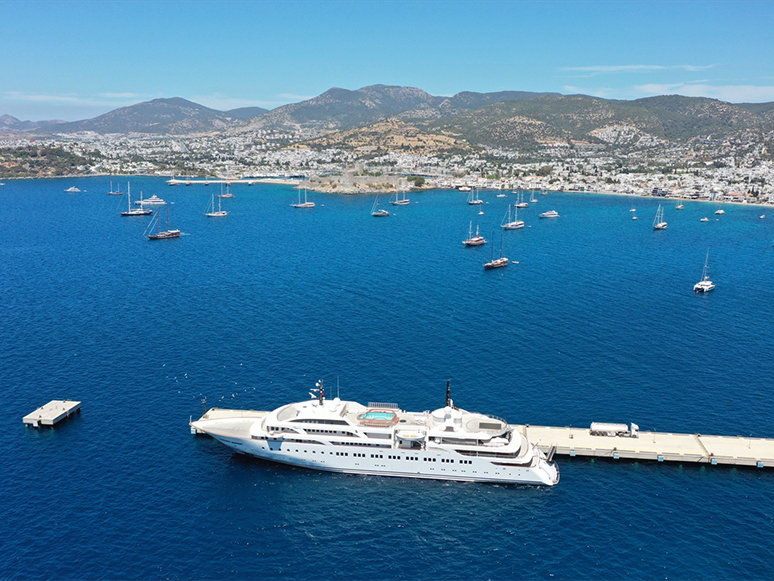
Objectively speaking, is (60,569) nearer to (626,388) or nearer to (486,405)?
(486,405)

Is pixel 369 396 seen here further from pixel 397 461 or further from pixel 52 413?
pixel 52 413

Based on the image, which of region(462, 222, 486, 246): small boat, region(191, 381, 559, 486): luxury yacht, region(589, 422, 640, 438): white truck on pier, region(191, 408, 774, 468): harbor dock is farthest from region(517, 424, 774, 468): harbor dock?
region(462, 222, 486, 246): small boat

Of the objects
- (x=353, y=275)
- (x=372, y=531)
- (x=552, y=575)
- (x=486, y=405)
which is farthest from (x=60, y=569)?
(x=353, y=275)

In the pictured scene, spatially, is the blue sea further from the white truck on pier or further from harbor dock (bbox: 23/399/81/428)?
the white truck on pier

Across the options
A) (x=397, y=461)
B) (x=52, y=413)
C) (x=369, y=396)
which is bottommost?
(x=397, y=461)

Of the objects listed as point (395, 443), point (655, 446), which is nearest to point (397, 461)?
point (395, 443)

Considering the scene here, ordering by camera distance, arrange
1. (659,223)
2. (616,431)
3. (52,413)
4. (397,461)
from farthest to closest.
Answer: (659,223), (52,413), (616,431), (397,461)
